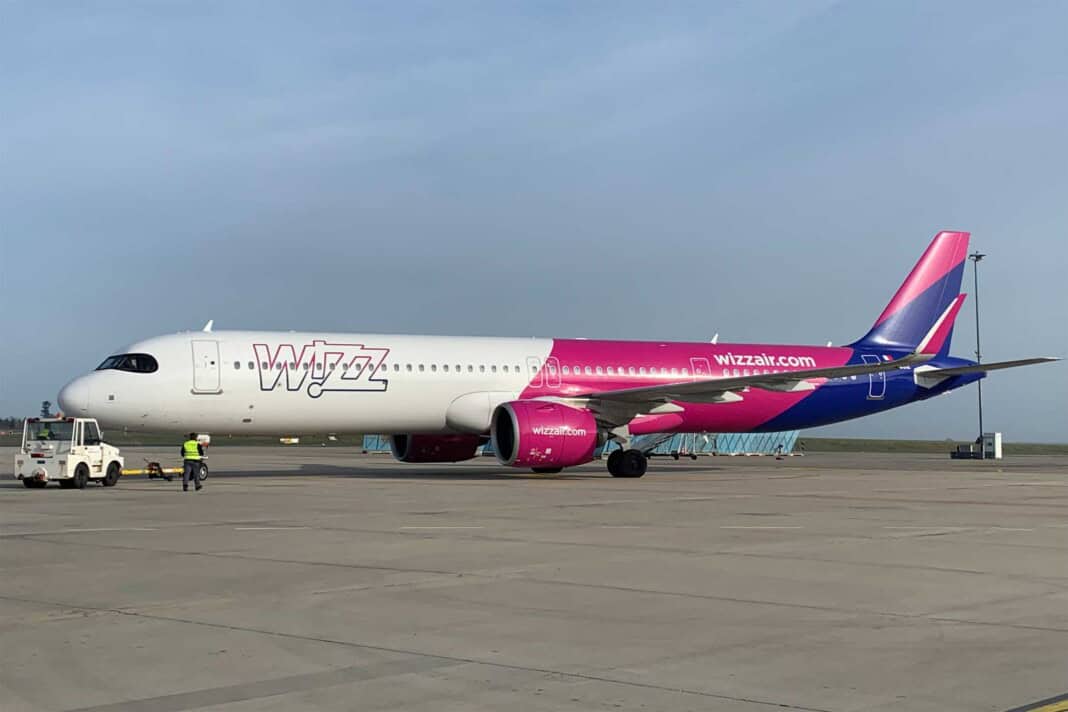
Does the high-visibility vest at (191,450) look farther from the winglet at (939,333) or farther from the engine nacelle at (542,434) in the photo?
the winglet at (939,333)

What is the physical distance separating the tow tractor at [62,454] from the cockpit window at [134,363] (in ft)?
4.96

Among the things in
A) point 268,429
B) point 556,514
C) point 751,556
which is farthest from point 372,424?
point 751,556

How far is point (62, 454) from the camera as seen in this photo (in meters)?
25.2

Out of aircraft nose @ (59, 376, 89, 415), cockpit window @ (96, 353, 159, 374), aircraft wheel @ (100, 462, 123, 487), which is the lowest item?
aircraft wheel @ (100, 462, 123, 487)

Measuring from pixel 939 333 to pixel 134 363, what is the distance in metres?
24.8

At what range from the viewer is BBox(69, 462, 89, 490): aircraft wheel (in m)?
25.3

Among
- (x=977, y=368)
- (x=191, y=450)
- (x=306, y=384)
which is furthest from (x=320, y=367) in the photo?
(x=977, y=368)

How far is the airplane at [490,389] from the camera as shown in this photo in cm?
2720

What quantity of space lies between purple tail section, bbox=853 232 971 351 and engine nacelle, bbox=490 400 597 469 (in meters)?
12.9

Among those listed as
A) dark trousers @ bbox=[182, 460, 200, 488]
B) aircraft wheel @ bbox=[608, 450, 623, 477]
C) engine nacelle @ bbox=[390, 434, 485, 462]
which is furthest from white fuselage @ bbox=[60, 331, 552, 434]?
dark trousers @ bbox=[182, 460, 200, 488]

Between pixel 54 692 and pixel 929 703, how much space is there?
4606mm

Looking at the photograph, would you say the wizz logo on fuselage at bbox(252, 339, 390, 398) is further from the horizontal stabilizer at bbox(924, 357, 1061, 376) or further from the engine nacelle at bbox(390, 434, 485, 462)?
the horizontal stabilizer at bbox(924, 357, 1061, 376)

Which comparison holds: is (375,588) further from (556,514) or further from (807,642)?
(556,514)

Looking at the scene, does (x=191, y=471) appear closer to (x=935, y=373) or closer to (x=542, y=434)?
(x=542, y=434)
